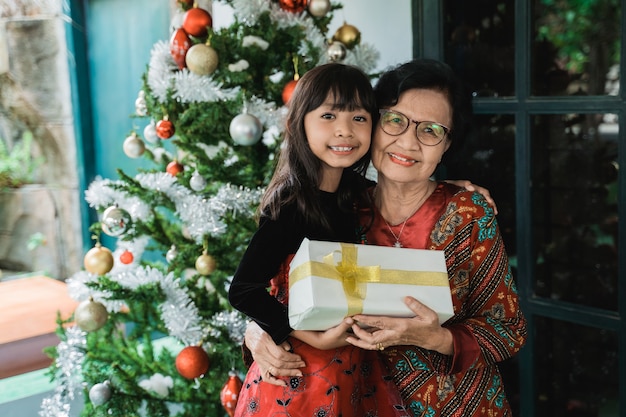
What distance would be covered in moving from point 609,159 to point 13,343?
297 centimetres

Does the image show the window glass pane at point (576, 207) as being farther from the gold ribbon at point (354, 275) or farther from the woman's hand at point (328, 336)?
the woman's hand at point (328, 336)

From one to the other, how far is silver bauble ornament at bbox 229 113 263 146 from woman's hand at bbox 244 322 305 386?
0.66 meters

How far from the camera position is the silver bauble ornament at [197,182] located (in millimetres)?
1934

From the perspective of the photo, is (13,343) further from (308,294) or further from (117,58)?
(308,294)

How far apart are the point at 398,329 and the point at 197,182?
1.00m

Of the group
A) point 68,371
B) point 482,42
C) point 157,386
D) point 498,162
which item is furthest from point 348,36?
point 68,371

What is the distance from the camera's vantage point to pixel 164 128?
1.94 meters

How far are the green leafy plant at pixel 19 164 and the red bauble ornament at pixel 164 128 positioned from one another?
8.65 feet

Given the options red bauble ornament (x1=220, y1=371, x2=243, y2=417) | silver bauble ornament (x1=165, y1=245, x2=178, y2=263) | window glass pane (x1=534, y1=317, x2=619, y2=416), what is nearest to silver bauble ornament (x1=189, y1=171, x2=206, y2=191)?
silver bauble ornament (x1=165, y1=245, x2=178, y2=263)

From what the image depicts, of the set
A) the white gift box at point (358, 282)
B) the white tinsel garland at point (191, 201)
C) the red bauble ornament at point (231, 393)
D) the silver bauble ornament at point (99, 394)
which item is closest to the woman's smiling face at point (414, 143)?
the white gift box at point (358, 282)

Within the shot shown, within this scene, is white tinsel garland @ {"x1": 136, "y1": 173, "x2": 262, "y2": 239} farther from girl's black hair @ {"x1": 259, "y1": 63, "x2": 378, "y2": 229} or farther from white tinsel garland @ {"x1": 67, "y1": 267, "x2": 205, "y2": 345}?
girl's black hair @ {"x1": 259, "y1": 63, "x2": 378, "y2": 229}

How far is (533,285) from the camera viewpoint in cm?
196

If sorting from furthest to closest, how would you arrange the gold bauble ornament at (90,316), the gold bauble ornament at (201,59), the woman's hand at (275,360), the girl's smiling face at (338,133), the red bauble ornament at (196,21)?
the gold bauble ornament at (90,316) < the red bauble ornament at (196,21) < the gold bauble ornament at (201,59) < the girl's smiling face at (338,133) < the woman's hand at (275,360)

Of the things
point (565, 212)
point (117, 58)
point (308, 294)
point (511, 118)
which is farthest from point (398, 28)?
point (117, 58)
